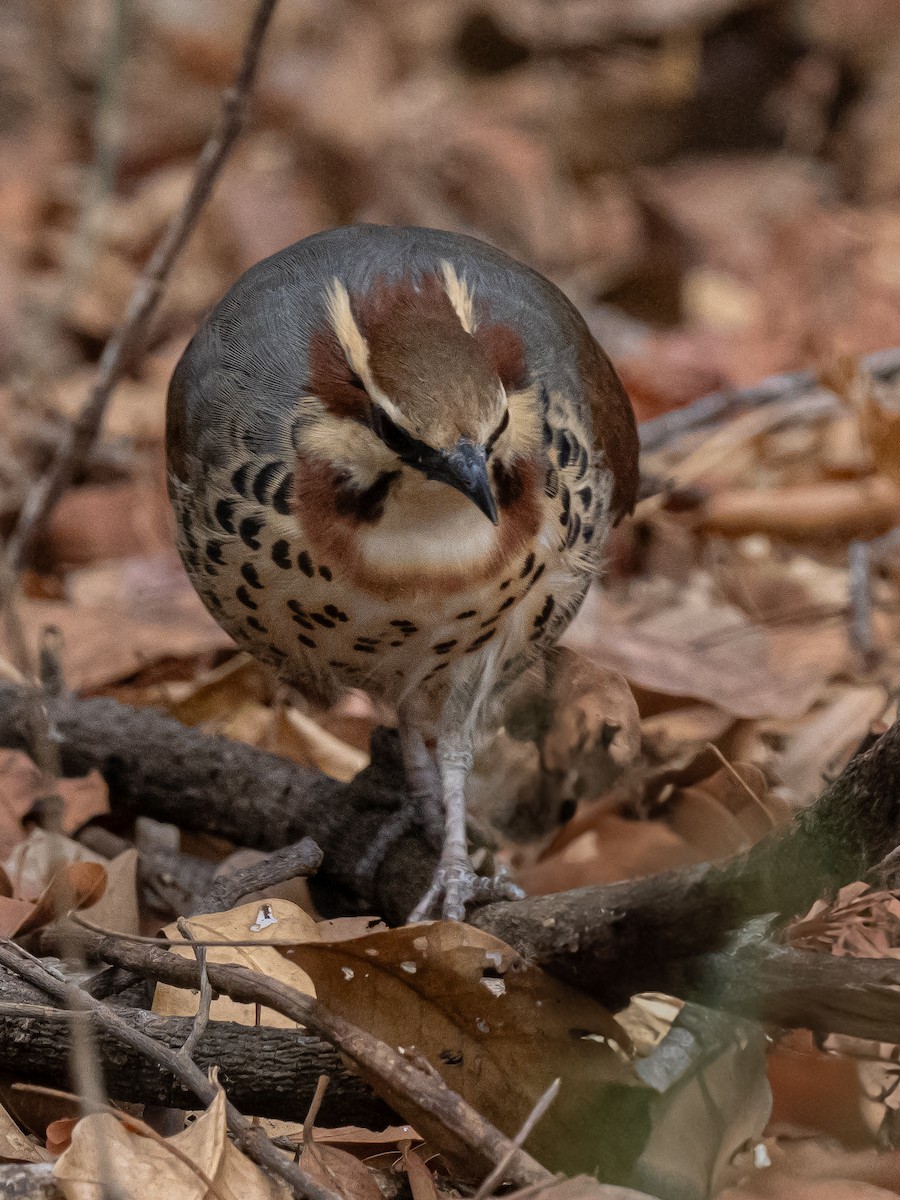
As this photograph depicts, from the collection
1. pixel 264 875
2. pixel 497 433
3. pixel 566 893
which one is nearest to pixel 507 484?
pixel 497 433

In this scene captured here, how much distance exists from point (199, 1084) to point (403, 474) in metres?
1.25

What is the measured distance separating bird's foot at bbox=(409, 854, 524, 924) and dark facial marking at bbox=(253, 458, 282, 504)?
934 millimetres

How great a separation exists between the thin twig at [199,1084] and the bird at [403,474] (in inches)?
35.5

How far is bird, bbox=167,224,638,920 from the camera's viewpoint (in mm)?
3084

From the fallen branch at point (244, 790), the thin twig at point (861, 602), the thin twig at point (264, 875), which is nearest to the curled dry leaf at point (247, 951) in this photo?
the thin twig at point (264, 875)

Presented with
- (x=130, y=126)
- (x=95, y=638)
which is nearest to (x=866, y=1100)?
(x=95, y=638)

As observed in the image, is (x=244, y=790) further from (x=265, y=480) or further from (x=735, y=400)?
(x=735, y=400)

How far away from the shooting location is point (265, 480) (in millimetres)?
3256

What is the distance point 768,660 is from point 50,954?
2.55m

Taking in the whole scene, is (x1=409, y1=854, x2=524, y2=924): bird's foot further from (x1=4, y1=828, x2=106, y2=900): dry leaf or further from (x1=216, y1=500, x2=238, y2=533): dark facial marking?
(x1=216, y1=500, x2=238, y2=533): dark facial marking

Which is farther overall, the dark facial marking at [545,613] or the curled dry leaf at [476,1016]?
the dark facial marking at [545,613]

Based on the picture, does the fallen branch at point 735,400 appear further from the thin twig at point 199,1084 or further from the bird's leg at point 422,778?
the thin twig at point 199,1084

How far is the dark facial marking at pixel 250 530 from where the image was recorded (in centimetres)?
328

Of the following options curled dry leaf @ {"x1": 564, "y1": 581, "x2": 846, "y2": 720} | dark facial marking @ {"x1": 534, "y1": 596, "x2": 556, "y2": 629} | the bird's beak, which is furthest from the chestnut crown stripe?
curled dry leaf @ {"x1": 564, "y1": 581, "x2": 846, "y2": 720}
